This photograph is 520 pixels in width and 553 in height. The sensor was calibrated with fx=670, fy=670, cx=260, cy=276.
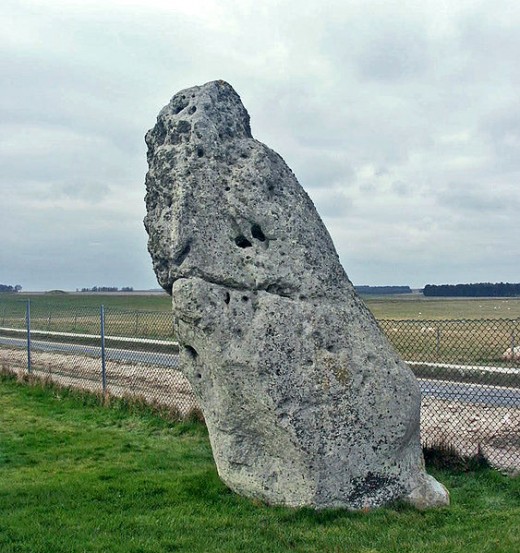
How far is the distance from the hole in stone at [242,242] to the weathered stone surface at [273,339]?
0.02 m

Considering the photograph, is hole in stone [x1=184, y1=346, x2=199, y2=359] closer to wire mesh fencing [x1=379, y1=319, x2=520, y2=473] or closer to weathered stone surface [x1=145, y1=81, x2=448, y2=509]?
weathered stone surface [x1=145, y1=81, x2=448, y2=509]

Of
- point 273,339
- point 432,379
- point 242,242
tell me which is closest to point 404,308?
point 432,379

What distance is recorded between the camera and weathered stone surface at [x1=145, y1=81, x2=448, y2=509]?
258 inches

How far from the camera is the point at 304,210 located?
7.22 metres

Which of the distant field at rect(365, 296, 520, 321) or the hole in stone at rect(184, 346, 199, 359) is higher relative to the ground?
the hole in stone at rect(184, 346, 199, 359)

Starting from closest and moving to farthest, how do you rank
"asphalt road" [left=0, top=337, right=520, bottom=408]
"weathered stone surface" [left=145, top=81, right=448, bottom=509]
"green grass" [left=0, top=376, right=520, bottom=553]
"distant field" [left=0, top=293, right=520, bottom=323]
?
1. "green grass" [left=0, top=376, right=520, bottom=553]
2. "weathered stone surface" [left=145, top=81, right=448, bottom=509]
3. "asphalt road" [left=0, top=337, right=520, bottom=408]
4. "distant field" [left=0, top=293, right=520, bottom=323]

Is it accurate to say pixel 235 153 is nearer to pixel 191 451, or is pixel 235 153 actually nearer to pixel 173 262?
pixel 173 262

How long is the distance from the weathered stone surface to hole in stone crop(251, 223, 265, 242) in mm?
11

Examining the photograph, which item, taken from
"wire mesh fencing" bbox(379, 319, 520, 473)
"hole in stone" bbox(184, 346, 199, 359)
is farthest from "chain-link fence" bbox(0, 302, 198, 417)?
"wire mesh fencing" bbox(379, 319, 520, 473)

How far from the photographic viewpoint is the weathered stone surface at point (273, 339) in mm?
6555

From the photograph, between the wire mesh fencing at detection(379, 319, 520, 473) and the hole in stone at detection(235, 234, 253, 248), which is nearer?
the hole in stone at detection(235, 234, 253, 248)

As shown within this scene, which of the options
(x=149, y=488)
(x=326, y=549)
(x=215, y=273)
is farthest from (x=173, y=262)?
(x=326, y=549)

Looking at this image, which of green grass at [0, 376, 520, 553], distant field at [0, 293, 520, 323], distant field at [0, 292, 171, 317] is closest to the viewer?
green grass at [0, 376, 520, 553]

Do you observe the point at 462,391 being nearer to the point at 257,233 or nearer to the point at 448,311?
the point at 257,233
